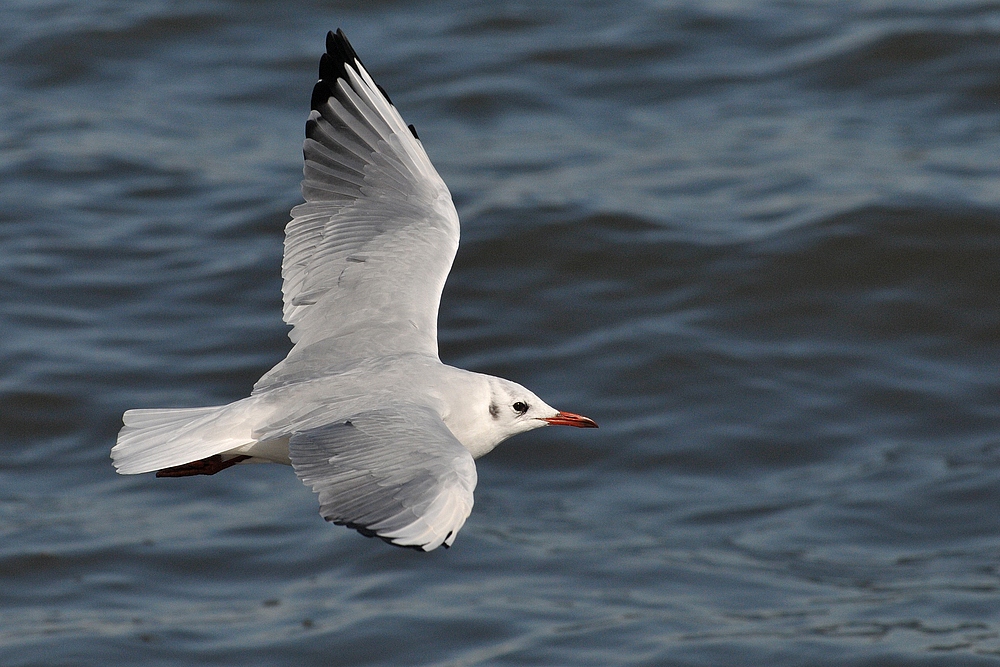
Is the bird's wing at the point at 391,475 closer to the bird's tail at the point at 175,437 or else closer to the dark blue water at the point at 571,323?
the bird's tail at the point at 175,437

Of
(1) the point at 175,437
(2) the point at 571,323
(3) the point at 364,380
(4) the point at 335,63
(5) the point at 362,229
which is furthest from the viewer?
(2) the point at 571,323

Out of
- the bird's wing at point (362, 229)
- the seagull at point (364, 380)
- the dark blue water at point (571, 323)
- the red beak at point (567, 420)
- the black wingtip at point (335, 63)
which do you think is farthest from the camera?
the dark blue water at point (571, 323)

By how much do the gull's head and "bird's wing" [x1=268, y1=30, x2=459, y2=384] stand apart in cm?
41

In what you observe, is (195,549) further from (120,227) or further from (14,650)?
(120,227)

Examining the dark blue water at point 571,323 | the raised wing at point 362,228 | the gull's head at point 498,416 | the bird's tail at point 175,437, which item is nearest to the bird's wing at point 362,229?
the raised wing at point 362,228

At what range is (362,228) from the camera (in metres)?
5.68

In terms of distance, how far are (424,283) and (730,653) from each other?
222 centimetres

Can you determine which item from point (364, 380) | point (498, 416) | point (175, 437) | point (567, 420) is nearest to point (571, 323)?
point (567, 420)

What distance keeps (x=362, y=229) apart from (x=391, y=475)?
1892 millimetres

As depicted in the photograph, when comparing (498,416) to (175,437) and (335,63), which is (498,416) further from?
(335,63)

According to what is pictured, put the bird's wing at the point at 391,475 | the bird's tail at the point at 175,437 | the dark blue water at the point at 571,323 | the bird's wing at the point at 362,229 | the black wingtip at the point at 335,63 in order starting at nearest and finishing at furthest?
the bird's wing at the point at 391,475, the bird's tail at the point at 175,437, the bird's wing at the point at 362,229, the black wingtip at the point at 335,63, the dark blue water at the point at 571,323

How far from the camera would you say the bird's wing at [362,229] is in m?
5.33

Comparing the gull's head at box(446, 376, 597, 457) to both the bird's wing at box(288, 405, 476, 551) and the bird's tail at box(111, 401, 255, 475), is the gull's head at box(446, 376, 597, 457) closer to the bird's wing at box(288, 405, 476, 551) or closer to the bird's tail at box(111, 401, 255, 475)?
the bird's wing at box(288, 405, 476, 551)

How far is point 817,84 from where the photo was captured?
1079 centimetres
